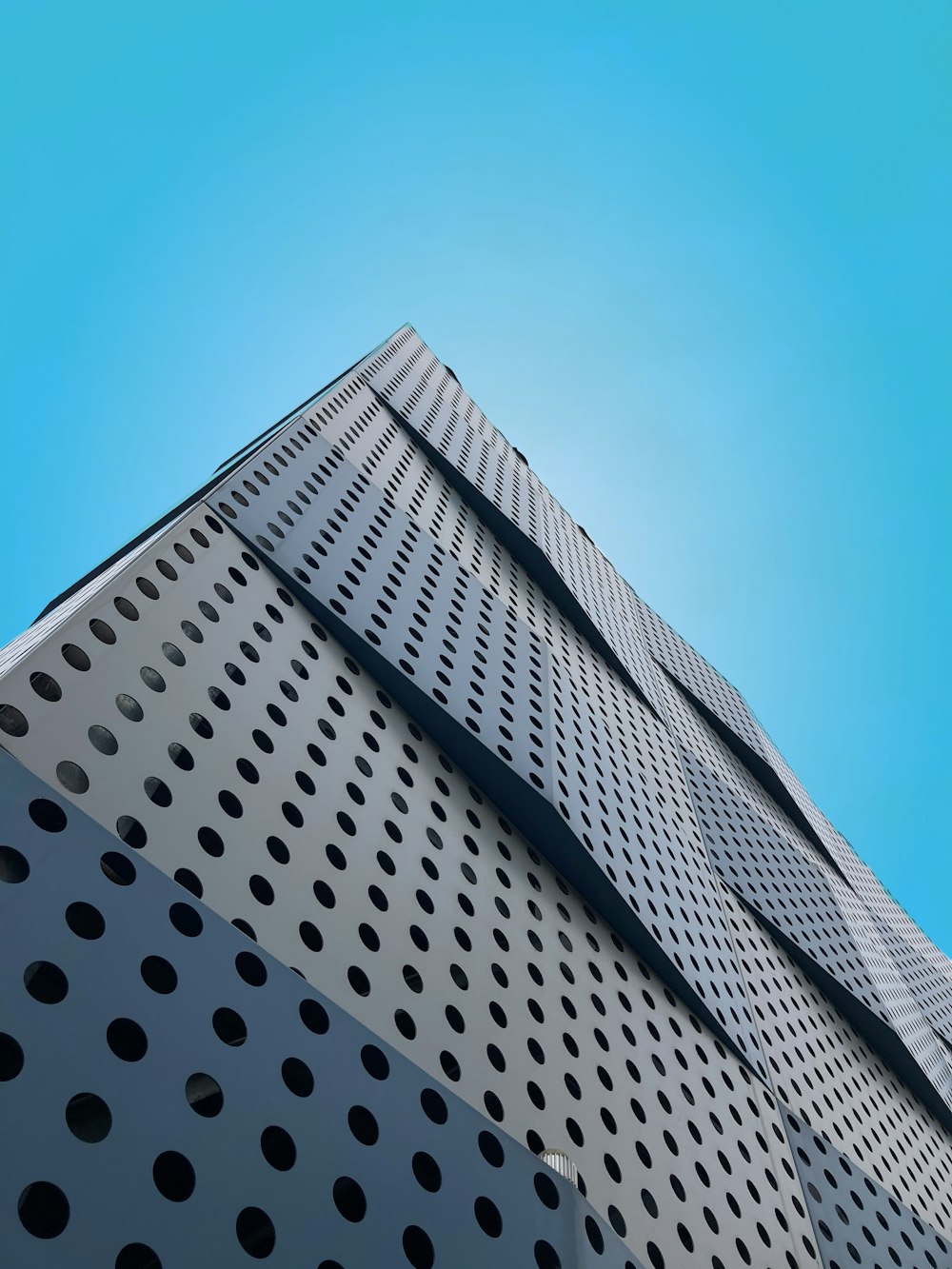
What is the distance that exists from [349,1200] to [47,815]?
5.77 ft

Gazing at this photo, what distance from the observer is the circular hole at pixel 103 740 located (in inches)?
139

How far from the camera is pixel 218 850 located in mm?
3725

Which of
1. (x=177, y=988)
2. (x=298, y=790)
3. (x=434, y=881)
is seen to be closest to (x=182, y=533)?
(x=298, y=790)

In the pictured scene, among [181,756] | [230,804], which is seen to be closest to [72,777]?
[181,756]

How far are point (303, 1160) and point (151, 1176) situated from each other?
2.01 ft

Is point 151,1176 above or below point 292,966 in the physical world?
below

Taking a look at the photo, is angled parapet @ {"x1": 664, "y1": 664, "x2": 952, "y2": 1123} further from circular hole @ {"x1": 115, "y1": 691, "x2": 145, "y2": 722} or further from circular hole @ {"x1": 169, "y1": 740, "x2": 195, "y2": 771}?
circular hole @ {"x1": 115, "y1": 691, "x2": 145, "y2": 722}

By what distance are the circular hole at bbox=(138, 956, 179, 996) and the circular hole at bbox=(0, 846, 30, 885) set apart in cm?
51

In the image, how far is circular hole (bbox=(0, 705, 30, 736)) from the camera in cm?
321

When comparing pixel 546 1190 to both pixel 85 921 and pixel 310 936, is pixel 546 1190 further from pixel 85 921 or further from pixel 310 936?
pixel 85 921

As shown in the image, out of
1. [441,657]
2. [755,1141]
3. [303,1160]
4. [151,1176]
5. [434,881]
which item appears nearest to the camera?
[151,1176]

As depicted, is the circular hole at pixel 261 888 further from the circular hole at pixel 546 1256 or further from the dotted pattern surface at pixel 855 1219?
the dotted pattern surface at pixel 855 1219

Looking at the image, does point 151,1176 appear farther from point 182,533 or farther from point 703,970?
point 703,970

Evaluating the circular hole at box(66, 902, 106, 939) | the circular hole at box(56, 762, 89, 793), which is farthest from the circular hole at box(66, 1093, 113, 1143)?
A: the circular hole at box(56, 762, 89, 793)
